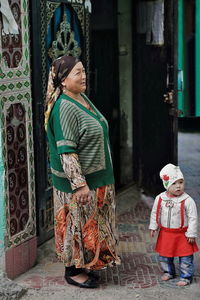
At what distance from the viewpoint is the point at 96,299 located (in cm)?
507

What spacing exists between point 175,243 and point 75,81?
149cm

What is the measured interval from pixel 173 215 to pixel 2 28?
1.93 metres

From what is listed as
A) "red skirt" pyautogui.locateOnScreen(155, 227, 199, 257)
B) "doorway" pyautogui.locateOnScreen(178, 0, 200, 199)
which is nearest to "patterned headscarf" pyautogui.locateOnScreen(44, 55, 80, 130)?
"red skirt" pyautogui.locateOnScreen(155, 227, 199, 257)

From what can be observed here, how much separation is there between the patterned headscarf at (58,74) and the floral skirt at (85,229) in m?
Answer: 0.70

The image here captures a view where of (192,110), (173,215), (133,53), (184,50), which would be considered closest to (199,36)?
(184,50)

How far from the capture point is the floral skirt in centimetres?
506

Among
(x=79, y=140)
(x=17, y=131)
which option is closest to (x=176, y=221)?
(x=79, y=140)

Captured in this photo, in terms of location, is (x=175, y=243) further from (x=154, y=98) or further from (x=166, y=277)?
(x=154, y=98)

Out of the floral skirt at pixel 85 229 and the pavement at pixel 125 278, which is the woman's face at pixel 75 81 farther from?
the pavement at pixel 125 278

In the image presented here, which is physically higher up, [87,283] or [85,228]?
[85,228]

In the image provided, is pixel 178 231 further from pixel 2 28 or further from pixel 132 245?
pixel 2 28

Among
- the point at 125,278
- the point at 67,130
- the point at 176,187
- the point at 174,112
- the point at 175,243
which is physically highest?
the point at 67,130

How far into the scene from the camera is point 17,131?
17.3 feet

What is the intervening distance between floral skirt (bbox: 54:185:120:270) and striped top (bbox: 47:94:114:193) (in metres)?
0.11
